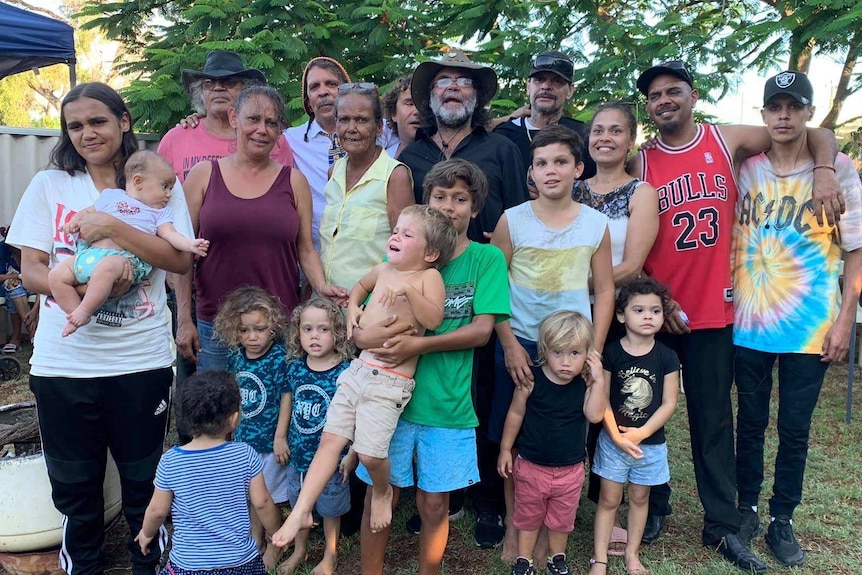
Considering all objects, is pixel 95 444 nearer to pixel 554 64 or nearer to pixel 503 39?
pixel 554 64

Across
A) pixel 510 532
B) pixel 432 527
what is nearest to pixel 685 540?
pixel 510 532

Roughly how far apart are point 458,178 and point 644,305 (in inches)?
43.6

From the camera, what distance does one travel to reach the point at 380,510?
2.95 meters

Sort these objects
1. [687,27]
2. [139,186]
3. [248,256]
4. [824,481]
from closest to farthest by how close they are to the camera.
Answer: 1. [139,186]
2. [248,256]
3. [824,481]
4. [687,27]

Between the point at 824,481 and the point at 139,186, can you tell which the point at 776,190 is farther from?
the point at 139,186

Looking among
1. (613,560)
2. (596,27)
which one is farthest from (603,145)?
(596,27)

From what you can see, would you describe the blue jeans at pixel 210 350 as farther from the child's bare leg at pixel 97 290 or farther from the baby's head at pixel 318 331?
the child's bare leg at pixel 97 290

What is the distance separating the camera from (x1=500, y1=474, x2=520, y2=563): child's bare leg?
351 centimetres

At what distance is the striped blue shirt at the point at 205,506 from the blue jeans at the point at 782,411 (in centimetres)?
Result: 260

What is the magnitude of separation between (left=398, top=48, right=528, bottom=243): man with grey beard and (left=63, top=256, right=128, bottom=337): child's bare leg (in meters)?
1.57

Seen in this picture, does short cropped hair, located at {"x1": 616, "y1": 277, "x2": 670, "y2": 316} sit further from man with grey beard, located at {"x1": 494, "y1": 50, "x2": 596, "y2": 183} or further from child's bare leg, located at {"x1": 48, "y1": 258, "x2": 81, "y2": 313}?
child's bare leg, located at {"x1": 48, "y1": 258, "x2": 81, "y2": 313}

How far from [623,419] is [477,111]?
1.87 meters

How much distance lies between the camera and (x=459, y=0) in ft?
25.8

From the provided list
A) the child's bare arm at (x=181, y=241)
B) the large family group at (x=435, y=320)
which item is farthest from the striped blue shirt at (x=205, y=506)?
the child's bare arm at (x=181, y=241)
